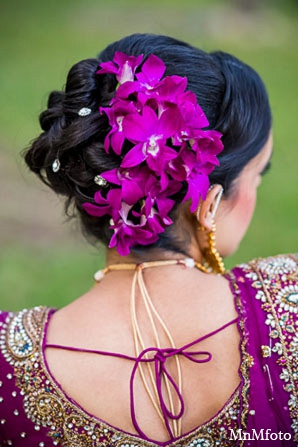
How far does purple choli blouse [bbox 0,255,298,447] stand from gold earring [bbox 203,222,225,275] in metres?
0.13

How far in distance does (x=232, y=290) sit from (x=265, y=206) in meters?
3.14

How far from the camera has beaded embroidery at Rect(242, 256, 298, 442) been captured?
1.53 m

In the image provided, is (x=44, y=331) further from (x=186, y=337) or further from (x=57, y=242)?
(x=57, y=242)

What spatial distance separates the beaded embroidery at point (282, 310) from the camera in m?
1.53

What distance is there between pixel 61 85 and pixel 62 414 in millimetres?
2452

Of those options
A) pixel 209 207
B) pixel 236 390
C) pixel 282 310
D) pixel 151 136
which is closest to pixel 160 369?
pixel 236 390

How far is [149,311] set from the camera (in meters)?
1.63

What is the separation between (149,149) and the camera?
59.9 inches

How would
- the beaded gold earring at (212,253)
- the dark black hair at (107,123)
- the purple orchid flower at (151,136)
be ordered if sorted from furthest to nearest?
the beaded gold earring at (212,253) < the dark black hair at (107,123) < the purple orchid flower at (151,136)

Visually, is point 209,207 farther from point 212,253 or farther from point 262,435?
point 262,435

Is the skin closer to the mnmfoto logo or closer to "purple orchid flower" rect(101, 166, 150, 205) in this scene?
the mnmfoto logo

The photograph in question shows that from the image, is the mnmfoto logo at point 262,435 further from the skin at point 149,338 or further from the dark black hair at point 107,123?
the dark black hair at point 107,123

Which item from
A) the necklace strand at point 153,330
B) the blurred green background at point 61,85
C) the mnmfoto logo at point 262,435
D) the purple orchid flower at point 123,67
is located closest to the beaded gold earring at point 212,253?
the necklace strand at point 153,330

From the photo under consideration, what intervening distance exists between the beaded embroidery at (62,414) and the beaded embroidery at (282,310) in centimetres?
8
